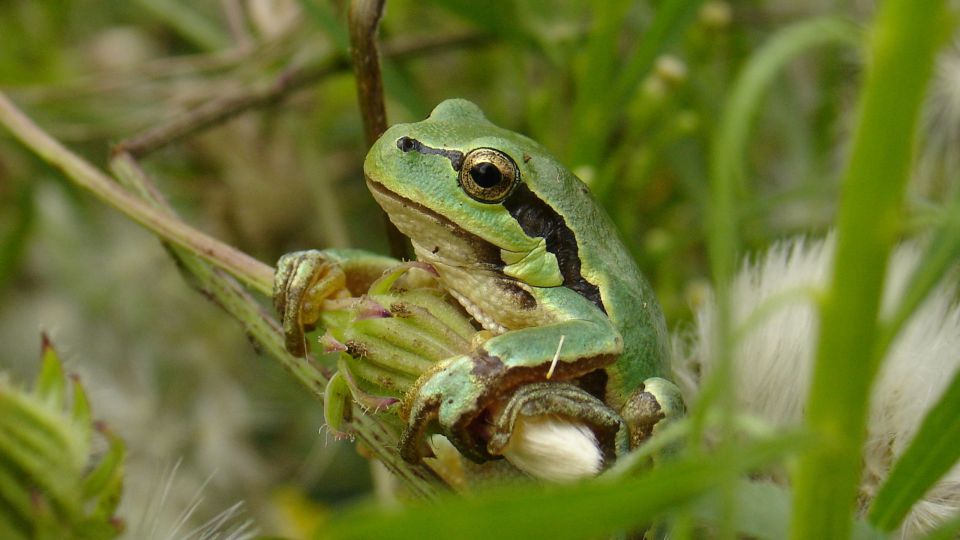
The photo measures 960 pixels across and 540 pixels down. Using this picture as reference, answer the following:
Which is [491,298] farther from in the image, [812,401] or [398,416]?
[812,401]

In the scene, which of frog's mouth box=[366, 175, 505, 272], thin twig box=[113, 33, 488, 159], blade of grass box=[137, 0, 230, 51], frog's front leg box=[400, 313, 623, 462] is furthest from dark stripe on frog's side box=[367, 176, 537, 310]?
blade of grass box=[137, 0, 230, 51]

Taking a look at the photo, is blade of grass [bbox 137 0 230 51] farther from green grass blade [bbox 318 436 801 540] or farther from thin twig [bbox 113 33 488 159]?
green grass blade [bbox 318 436 801 540]

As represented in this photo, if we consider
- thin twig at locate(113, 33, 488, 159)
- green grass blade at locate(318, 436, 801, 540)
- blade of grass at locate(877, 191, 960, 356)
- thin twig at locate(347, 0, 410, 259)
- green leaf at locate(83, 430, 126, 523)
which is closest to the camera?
green grass blade at locate(318, 436, 801, 540)

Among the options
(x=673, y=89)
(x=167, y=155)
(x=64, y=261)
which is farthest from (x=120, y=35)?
(x=673, y=89)

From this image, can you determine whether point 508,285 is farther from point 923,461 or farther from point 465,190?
point 923,461

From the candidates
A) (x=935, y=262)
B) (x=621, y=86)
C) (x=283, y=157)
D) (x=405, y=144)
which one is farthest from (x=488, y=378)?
(x=283, y=157)
